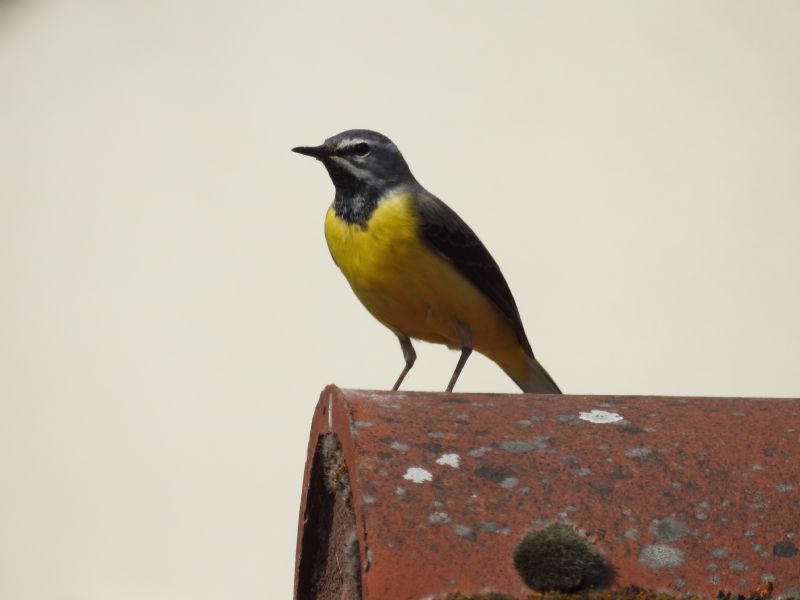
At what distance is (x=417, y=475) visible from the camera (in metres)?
2.26

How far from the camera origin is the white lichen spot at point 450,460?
91.3 inches

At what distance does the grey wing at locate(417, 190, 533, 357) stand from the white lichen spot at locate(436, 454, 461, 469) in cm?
239

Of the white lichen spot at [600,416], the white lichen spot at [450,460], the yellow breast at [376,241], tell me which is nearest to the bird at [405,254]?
the yellow breast at [376,241]

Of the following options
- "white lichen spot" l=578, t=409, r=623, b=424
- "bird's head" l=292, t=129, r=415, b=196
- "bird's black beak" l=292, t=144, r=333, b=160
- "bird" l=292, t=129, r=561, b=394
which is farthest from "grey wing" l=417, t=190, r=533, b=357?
"white lichen spot" l=578, t=409, r=623, b=424

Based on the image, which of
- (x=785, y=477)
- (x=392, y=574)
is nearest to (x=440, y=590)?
(x=392, y=574)

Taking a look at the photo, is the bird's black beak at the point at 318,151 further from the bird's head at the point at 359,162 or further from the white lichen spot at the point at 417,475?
the white lichen spot at the point at 417,475

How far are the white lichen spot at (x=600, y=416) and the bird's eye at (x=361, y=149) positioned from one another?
2526 millimetres

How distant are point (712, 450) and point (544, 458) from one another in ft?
1.20

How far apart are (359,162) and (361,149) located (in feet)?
0.19

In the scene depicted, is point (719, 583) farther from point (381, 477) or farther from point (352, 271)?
point (352, 271)

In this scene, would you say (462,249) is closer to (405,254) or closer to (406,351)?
(405,254)

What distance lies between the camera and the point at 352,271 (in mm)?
4656

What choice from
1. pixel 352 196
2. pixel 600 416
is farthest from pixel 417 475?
pixel 352 196

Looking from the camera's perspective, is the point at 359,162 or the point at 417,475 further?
the point at 359,162
